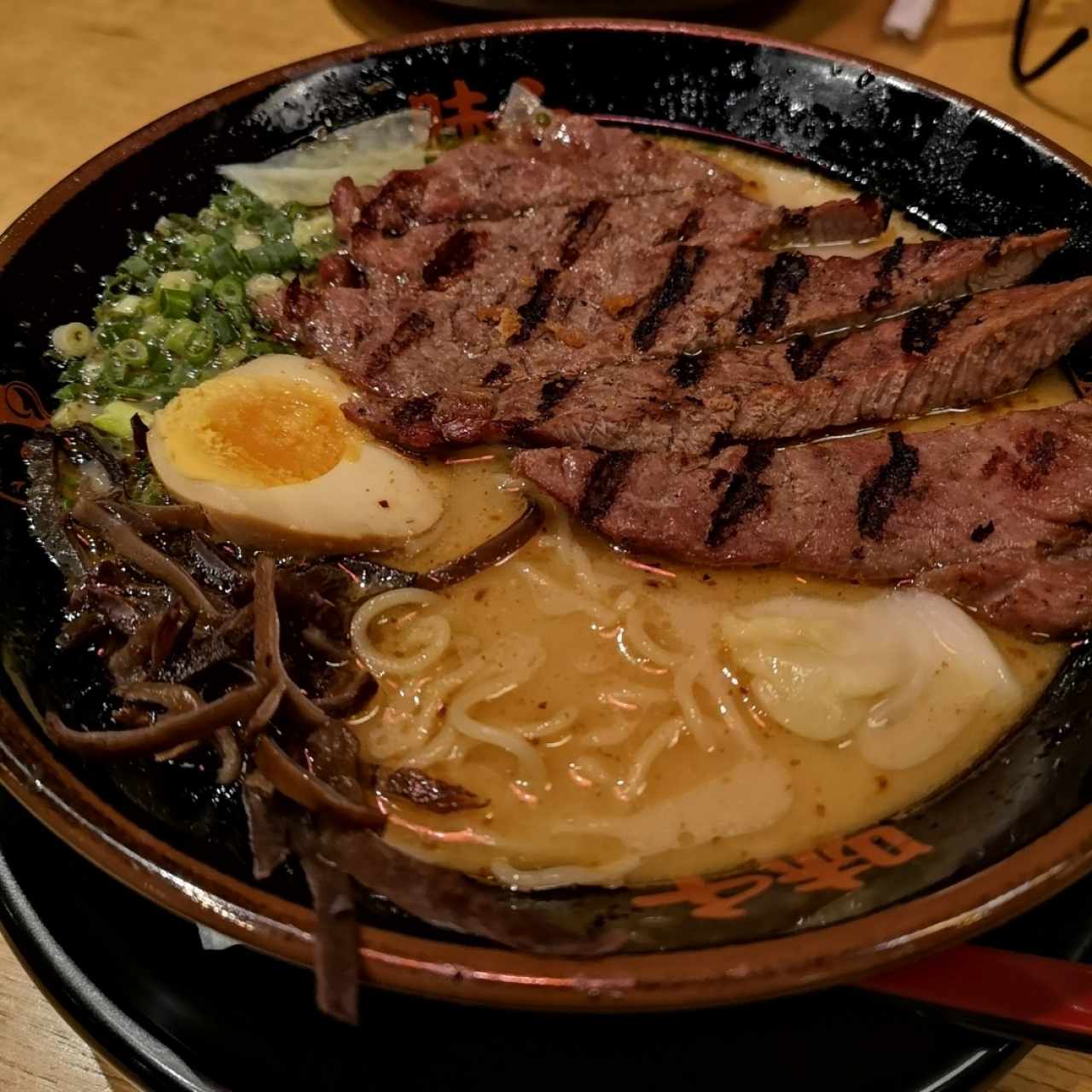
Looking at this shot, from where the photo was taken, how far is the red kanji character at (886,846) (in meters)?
1.78

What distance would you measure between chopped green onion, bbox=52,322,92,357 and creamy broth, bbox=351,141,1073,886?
3.74ft

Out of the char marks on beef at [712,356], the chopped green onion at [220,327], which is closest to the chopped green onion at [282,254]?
the char marks on beef at [712,356]

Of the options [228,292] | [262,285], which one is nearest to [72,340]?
[228,292]

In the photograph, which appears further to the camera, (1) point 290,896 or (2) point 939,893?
(1) point 290,896

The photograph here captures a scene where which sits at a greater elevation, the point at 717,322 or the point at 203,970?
the point at 717,322

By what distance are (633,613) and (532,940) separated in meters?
0.96

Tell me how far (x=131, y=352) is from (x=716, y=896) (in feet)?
7.06

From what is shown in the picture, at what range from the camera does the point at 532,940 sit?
155 cm

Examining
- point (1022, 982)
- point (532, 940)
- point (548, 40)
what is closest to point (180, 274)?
point (548, 40)

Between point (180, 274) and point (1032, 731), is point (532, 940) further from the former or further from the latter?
point (180, 274)

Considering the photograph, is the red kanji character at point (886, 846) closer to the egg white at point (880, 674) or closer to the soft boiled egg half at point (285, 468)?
the egg white at point (880, 674)

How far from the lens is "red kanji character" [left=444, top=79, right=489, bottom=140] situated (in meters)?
3.43

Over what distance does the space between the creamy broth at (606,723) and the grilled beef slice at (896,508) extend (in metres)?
0.10

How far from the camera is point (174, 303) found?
2.79m
